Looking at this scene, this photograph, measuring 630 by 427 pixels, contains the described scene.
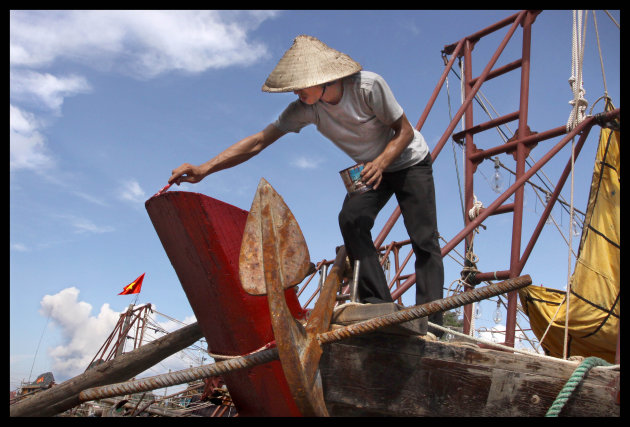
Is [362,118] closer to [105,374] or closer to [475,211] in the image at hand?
[105,374]

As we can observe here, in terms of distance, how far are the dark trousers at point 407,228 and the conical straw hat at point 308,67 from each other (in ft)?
1.92

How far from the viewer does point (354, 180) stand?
2.46 metres

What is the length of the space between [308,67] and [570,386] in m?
1.77

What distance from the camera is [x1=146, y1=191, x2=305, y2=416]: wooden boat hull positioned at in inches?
94.0

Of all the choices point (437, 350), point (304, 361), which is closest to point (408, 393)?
point (437, 350)

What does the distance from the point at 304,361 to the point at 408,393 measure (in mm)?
582

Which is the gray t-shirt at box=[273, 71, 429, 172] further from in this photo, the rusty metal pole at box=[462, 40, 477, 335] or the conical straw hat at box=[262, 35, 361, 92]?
the rusty metal pole at box=[462, 40, 477, 335]

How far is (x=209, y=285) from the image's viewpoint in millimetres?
2447

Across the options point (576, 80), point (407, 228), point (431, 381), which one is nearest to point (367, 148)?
point (407, 228)

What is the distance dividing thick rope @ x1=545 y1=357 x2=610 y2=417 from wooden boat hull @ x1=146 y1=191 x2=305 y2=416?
1.11 metres

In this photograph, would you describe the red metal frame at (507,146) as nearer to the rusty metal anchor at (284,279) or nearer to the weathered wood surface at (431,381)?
the weathered wood surface at (431,381)

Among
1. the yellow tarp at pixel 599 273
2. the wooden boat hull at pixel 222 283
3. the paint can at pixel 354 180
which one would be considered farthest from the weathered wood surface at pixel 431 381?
the yellow tarp at pixel 599 273

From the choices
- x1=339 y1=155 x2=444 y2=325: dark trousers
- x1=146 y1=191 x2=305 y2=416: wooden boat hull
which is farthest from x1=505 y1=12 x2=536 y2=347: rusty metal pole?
x1=146 y1=191 x2=305 y2=416: wooden boat hull
